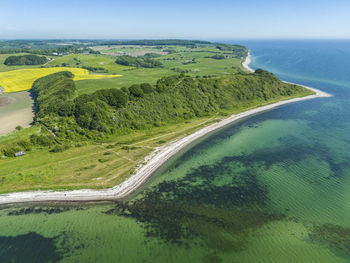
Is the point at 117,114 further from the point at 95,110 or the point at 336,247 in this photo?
the point at 336,247

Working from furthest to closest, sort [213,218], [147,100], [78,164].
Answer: [147,100]
[78,164]
[213,218]

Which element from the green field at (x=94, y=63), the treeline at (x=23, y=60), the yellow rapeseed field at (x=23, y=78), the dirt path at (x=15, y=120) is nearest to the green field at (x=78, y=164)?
the dirt path at (x=15, y=120)

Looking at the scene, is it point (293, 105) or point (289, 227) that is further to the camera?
point (293, 105)

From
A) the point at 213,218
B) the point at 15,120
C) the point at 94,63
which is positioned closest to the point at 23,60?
the point at 94,63

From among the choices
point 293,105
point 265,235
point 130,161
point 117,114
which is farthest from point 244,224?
point 293,105

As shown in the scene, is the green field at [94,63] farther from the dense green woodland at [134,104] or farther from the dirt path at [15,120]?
the dirt path at [15,120]

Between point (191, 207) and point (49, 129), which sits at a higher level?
point (49, 129)

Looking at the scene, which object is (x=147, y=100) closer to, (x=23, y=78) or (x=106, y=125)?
(x=106, y=125)
